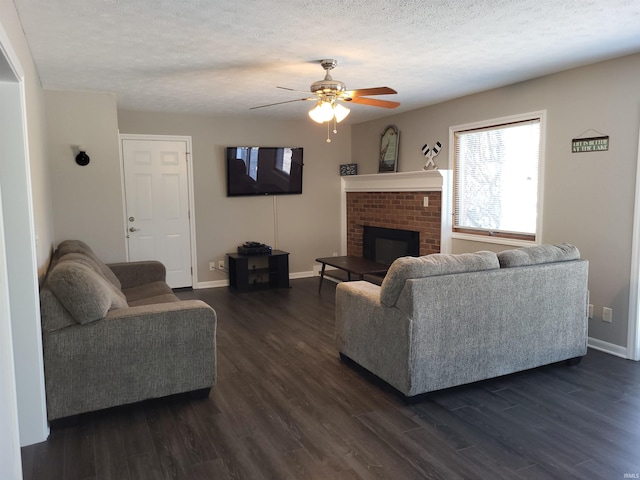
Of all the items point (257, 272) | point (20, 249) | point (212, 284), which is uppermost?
point (20, 249)

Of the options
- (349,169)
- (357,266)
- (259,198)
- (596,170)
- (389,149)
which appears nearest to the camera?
(596,170)

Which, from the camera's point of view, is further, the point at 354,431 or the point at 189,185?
the point at 189,185

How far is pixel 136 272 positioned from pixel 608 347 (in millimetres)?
4338

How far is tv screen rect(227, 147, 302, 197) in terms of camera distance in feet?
21.7

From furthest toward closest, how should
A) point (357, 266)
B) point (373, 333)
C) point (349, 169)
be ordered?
point (349, 169), point (357, 266), point (373, 333)

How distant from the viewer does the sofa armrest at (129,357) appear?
2.71 metres

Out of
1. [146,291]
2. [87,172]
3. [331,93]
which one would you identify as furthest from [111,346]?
[87,172]

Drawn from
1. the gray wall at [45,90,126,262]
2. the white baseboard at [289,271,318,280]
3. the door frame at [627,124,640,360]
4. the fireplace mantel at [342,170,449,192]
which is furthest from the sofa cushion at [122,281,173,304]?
the door frame at [627,124,640,360]

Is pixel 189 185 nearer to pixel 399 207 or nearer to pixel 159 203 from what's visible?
pixel 159 203

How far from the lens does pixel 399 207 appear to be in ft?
20.9

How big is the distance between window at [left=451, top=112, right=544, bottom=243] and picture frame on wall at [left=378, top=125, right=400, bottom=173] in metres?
1.10

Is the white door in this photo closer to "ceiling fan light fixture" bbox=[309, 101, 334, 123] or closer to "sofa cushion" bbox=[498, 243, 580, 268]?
"ceiling fan light fixture" bbox=[309, 101, 334, 123]

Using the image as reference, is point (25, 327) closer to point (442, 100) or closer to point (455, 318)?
point (455, 318)

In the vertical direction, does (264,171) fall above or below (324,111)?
below
